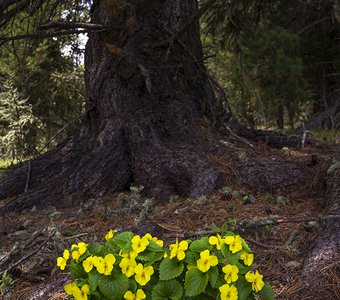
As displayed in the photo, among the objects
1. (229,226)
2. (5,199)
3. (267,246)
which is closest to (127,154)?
(5,199)

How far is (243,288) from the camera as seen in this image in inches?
67.9

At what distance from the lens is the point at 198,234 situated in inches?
110

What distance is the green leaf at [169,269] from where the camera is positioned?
5.56 feet

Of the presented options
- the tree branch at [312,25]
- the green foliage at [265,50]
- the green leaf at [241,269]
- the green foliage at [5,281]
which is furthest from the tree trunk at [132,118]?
the tree branch at [312,25]

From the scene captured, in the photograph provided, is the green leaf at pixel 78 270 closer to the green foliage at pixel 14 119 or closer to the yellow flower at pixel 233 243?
the yellow flower at pixel 233 243

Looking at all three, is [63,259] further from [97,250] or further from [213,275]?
[213,275]

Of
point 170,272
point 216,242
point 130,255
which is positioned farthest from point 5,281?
point 216,242

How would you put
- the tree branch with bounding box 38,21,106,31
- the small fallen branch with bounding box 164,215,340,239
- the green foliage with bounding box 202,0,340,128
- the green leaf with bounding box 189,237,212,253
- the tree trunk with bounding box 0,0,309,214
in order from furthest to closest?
the green foliage with bounding box 202,0,340,128 < the tree trunk with bounding box 0,0,309,214 < the tree branch with bounding box 38,21,106,31 < the small fallen branch with bounding box 164,215,340,239 < the green leaf with bounding box 189,237,212,253

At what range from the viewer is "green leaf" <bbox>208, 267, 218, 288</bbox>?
1661mm

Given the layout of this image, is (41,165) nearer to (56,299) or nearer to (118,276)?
(56,299)

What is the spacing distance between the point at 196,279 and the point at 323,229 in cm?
128

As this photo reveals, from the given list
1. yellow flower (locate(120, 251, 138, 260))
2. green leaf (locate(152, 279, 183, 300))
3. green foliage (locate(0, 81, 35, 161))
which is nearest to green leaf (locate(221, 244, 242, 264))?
green leaf (locate(152, 279, 183, 300))

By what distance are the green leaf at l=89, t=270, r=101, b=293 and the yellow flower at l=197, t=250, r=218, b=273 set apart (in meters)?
0.39

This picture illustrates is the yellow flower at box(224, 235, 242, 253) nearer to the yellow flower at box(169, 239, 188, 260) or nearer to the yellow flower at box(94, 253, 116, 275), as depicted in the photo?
the yellow flower at box(169, 239, 188, 260)
